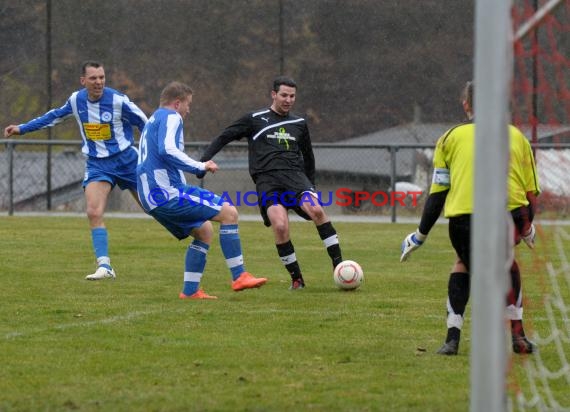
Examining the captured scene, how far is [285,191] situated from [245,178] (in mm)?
10644

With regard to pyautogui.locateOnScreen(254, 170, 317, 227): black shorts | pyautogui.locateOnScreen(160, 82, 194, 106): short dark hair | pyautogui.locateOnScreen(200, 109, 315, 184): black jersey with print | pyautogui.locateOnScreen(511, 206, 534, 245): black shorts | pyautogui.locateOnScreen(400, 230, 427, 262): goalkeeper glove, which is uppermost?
pyautogui.locateOnScreen(160, 82, 194, 106): short dark hair

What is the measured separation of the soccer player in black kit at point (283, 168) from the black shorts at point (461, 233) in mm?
3477

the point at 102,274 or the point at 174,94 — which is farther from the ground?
the point at 174,94

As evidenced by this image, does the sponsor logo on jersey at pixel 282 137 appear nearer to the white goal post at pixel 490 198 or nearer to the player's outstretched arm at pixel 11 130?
the player's outstretched arm at pixel 11 130

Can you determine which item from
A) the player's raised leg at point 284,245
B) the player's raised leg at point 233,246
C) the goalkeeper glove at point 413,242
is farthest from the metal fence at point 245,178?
the goalkeeper glove at point 413,242

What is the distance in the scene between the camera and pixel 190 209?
9.40 meters

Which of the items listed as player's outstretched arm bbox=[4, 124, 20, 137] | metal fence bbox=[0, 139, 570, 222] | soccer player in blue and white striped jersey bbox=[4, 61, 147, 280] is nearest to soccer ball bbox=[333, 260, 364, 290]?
soccer player in blue and white striped jersey bbox=[4, 61, 147, 280]

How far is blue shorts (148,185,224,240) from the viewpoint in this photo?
9391mm

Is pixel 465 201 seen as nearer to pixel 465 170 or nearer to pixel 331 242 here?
pixel 465 170

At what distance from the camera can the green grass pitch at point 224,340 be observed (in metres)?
5.63

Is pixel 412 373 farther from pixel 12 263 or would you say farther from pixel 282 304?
pixel 12 263

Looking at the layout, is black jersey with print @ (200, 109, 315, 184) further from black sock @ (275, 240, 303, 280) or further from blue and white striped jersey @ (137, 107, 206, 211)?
blue and white striped jersey @ (137, 107, 206, 211)

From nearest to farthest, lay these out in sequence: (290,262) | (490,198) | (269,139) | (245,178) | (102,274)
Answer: (490,198), (290,262), (269,139), (102,274), (245,178)

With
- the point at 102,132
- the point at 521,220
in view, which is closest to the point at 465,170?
the point at 521,220
